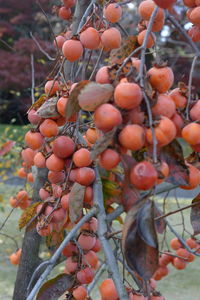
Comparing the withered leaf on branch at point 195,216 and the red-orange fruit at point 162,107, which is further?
the withered leaf on branch at point 195,216

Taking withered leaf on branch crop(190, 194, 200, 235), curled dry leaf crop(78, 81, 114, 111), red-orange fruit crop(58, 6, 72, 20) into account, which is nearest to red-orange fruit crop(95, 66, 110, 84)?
curled dry leaf crop(78, 81, 114, 111)

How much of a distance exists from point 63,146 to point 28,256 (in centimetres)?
63

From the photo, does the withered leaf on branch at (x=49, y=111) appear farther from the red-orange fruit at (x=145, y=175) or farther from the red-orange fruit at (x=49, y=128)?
the red-orange fruit at (x=145, y=175)

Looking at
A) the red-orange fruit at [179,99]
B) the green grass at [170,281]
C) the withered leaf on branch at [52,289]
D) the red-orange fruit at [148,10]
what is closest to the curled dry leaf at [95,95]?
the red-orange fruit at [179,99]

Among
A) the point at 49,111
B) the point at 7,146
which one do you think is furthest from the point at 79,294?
the point at 7,146

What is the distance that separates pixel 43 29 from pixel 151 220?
671cm

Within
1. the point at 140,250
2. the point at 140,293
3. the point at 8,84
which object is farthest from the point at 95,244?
the point at 8,84

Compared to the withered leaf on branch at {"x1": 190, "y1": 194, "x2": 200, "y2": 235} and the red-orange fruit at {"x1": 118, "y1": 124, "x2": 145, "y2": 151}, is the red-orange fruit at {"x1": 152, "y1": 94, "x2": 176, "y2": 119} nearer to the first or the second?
the red-orange fruit at {"x1": 118, "y1": 124, "x2": 145, "y2": 151}

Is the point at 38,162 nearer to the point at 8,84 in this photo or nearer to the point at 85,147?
the point at 85,147

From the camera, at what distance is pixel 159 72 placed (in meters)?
0.51

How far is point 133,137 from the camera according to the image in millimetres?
444

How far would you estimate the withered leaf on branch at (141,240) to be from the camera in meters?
0.48

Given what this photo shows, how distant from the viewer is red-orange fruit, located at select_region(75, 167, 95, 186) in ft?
2.09

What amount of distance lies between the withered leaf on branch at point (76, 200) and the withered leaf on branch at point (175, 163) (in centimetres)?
17
